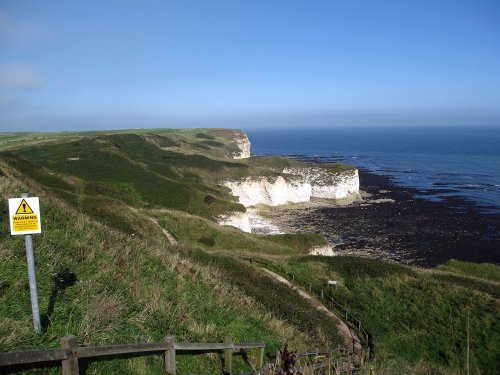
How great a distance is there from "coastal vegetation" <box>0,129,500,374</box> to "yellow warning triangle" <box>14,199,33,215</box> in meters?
1.72

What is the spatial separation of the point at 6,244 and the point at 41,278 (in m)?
1.50

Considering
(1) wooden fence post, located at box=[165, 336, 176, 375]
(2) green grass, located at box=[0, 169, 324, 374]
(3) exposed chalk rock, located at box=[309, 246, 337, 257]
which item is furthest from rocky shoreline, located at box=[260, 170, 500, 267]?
(1) wooden fence post, located at box=[165, 336, 176, 375]

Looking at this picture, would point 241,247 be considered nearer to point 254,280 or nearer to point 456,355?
point 254,280

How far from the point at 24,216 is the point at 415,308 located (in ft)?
72.1

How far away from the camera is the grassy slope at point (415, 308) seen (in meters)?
18.1

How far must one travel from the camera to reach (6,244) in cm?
871

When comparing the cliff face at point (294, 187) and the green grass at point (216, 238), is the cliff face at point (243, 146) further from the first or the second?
the green grass at point (216, 238)

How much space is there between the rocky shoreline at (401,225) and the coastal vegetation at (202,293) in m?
13.9

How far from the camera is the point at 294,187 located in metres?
90.1

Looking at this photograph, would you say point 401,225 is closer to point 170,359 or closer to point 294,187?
point 294,187

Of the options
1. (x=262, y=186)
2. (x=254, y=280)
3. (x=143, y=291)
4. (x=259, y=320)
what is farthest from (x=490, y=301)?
(x=262, y=186)

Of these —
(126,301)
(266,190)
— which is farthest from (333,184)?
(126,301)

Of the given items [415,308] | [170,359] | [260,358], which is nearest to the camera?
[170,359]

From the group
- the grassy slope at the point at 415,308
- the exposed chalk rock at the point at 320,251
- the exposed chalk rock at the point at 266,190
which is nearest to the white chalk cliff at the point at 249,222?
the exposed chalk rock at the point at 266,190
